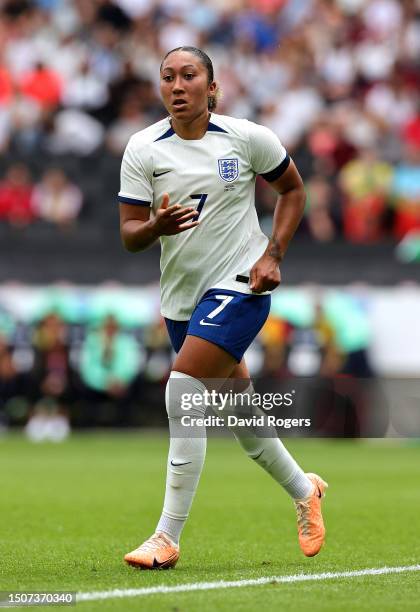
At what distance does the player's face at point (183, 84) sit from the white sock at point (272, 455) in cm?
141

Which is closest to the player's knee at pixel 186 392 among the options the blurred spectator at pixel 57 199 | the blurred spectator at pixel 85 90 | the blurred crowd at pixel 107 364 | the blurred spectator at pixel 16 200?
the blurred crowd at pixel 107 364

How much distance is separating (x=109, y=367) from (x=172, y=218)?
1216cm

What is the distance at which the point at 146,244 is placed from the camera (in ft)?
20.6

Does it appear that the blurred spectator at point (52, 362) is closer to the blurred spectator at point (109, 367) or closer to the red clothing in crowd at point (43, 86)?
the blurred spectator at point (109, 367)

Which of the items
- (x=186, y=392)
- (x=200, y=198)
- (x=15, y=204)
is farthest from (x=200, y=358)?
(x=15, y=204)

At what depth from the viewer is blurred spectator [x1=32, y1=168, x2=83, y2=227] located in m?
18.5

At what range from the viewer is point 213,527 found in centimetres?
867

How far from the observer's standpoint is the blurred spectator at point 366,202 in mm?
17750

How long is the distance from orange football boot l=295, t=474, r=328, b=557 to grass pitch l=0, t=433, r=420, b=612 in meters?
0.09

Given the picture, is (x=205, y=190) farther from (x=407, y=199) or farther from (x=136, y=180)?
(x=407, y=199)

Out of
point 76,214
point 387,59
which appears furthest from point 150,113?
point 387,59

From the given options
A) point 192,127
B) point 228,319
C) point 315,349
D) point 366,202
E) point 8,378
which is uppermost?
point 192,127

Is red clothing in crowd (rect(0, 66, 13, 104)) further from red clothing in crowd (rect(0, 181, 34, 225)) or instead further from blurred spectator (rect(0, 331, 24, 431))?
blurred spectator (rect(0, 331, 24, 431))

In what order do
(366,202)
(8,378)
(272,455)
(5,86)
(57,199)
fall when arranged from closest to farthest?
1. (272,455)
2. (366,202)
3. (8,378)
4. (57,199)
5. (5,86)
